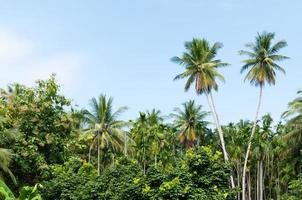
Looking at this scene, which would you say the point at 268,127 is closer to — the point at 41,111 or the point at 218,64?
the point at 218,64

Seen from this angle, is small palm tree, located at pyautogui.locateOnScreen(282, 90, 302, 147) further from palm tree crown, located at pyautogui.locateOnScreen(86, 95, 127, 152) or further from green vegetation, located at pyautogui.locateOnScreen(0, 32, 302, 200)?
palm tree crown, located at pyautogui.locateOnScreen(86, 95, 127, 152)

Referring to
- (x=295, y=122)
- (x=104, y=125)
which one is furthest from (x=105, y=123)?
(x=295, y=122)

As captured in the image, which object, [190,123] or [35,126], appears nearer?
[35,126]

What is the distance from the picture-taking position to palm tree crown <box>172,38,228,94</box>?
39.7 metres

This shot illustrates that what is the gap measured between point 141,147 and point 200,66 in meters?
11.6

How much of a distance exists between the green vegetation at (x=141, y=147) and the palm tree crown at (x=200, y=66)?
7 cm

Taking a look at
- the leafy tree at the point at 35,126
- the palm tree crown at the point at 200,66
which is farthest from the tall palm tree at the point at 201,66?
the leafy tree at the point at 35,126

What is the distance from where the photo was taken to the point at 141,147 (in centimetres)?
4794

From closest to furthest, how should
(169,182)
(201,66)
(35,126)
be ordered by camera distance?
(169,182)
(35,126)
(201,66)

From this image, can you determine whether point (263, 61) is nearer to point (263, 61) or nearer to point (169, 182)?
point (263, 61)

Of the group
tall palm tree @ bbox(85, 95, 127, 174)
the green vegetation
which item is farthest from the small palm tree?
tall palm tree @ bbox(85, 95, 127, 174)

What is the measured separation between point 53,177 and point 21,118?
3382 millimetres

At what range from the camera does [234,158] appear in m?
51.1

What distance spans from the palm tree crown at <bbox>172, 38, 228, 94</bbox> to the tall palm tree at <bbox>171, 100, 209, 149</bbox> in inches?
464
